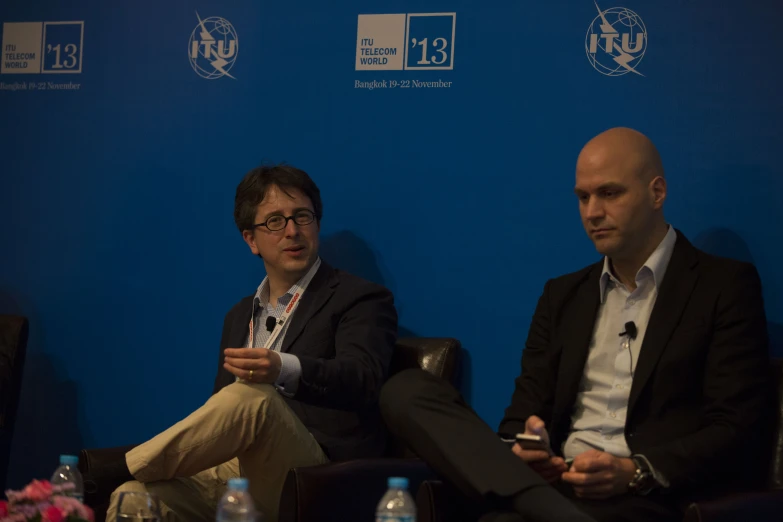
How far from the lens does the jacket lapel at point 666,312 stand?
111 inches

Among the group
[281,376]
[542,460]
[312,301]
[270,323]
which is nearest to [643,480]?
[542,460]

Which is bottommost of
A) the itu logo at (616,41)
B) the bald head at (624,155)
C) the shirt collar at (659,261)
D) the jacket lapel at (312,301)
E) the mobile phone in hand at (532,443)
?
the mobile phone in hand at (532,443)

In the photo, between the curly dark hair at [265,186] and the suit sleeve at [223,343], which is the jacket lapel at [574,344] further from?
the suit sleeve at [223,343]

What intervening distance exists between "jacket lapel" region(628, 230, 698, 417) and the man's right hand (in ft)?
0.89

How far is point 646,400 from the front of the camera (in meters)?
2.83

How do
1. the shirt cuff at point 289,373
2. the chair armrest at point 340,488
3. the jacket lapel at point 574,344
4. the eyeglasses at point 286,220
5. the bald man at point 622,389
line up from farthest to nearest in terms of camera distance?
the eyeglasses at point 286,220, the shirt cuff at point 289,373, the jacket lapel at point 574,344, the chair armrest at point 340,488, the bald man at point 622,389

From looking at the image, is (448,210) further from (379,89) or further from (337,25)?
(337,25)

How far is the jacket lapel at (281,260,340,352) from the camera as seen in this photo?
3.64m

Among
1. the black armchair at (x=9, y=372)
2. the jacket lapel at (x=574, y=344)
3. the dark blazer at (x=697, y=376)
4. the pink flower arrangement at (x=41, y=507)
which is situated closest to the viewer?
the pink flower arrangement at (x=41, y=507)

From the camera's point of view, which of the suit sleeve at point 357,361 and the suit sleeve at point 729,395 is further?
the suit sleeve at point 357,361

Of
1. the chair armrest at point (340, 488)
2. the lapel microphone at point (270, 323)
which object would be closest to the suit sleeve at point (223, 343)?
the lapel microphone at point (270, 323)

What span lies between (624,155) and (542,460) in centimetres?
96

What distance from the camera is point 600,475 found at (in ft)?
8.51

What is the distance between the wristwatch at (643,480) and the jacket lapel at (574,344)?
43 cm
